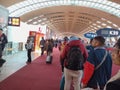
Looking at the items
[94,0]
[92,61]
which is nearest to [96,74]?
[92,61]

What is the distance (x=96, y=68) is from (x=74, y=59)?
1.35 meters

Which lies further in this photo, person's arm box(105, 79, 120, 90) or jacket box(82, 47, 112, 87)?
jacket box(82, 47, 112, 87)

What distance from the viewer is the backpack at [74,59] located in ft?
19.4

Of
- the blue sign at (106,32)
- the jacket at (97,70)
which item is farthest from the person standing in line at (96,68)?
the blue sign at (106,32)

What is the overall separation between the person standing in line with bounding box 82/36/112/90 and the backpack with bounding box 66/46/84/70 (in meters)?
1.23

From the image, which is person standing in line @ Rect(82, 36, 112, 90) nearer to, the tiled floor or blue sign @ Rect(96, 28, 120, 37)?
the tiled floor

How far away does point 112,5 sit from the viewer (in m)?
47.3

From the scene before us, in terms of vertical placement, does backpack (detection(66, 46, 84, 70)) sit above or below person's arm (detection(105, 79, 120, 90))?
below

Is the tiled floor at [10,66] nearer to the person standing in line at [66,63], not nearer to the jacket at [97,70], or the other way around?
the person standing in line at [66,63]

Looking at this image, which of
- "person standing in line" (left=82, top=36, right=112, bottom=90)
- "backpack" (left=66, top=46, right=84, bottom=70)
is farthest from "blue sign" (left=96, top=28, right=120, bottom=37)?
"person standing in line" (left=82, top=36, right=112, bottom=90)

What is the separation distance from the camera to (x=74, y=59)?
19.4 feet

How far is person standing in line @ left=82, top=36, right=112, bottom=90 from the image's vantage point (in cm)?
452

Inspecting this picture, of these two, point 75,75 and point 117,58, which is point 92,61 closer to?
point 75,75

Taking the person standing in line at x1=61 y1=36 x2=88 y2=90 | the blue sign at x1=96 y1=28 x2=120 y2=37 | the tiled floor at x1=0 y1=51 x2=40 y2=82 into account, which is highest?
the blue sign at x1=96 y1=28 x2=120 y2=37
